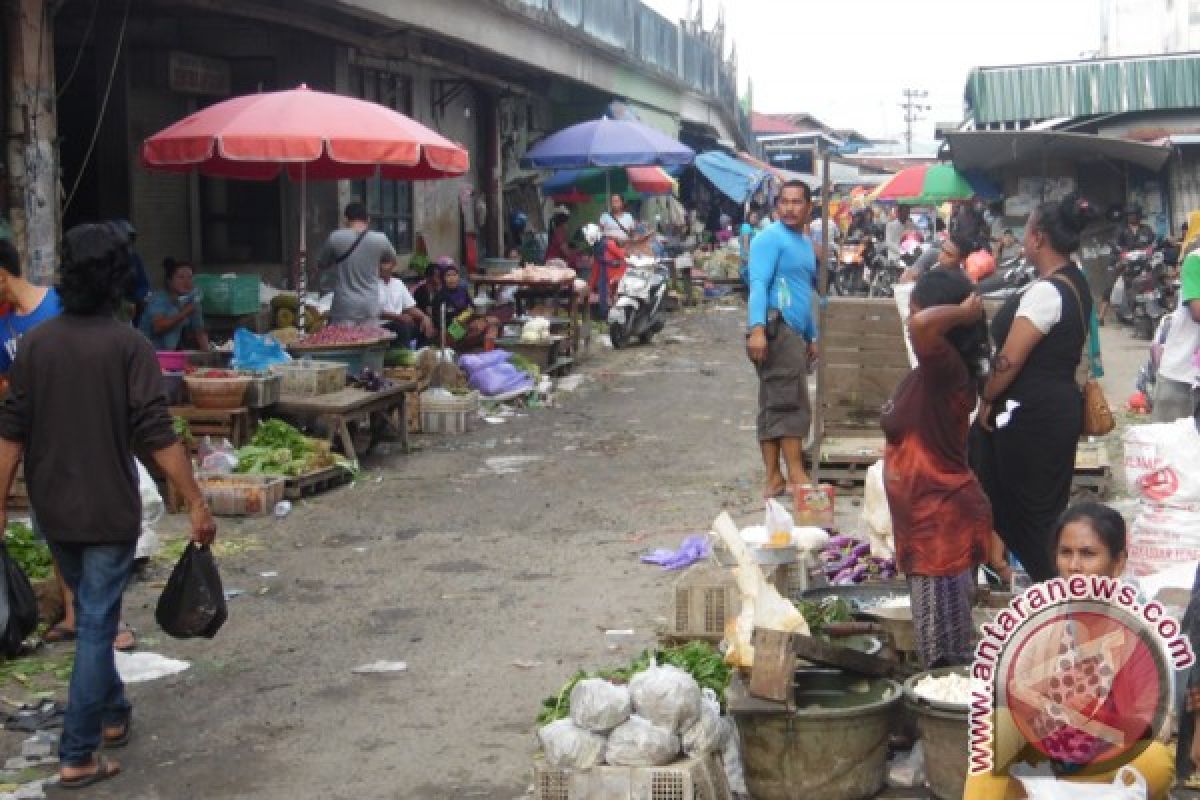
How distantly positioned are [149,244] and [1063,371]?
10.4 metres

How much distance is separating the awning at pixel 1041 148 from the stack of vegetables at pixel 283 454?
12984 millimetres

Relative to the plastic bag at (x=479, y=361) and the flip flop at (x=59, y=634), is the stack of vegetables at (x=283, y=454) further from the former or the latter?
the plastic bag at (x=479, y=361)

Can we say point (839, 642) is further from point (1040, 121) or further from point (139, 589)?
point (1040, 121)

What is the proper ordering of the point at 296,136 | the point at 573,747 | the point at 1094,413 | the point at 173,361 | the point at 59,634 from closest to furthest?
the point at 573,747 < the point at 1094,413 < the point at 59,634 < the point at 173,361 < the point at 296,136

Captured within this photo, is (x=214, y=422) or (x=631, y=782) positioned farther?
(x=214, y=422)

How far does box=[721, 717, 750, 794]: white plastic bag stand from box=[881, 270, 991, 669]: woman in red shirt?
75 cm

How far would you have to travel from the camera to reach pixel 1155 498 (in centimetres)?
702

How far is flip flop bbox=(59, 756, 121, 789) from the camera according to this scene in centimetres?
550

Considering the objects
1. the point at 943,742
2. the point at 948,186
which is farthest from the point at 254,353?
the point at 948,186

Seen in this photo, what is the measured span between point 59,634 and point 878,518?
3.79m

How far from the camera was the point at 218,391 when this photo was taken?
10750mm

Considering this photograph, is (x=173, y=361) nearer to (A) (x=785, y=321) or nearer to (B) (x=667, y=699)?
(A) (x=785, y=321)

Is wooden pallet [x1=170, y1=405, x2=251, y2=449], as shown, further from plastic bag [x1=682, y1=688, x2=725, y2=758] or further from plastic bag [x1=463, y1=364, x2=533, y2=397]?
plastic bag [x1=682, y1=688, x2=725, y2=758]

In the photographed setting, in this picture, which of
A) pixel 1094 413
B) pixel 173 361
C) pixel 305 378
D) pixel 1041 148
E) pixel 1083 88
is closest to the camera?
pixel 1094 413
